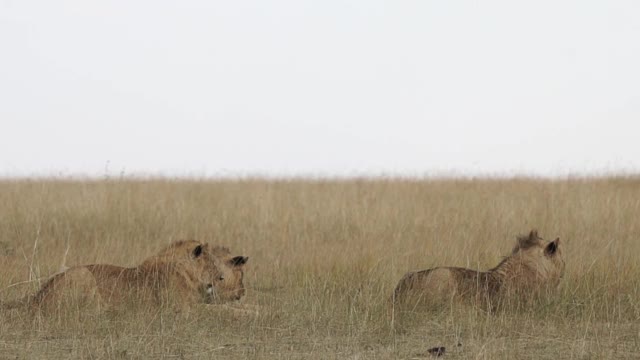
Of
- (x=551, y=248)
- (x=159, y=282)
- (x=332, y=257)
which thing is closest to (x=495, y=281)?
(x=551, y=248)

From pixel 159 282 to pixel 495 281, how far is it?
235 centimetres

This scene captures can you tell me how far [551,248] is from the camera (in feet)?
24.6

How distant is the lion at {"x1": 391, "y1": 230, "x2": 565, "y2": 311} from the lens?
7.06 m

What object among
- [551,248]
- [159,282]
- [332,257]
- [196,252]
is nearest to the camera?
[159,282]

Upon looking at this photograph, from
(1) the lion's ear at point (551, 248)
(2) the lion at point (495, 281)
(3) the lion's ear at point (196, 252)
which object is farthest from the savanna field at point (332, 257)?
(3) the lion's ear at point (196, 252)

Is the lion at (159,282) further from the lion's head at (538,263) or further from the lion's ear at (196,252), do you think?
the lion's head at (538,263)

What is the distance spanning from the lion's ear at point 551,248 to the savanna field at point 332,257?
317 millimetres

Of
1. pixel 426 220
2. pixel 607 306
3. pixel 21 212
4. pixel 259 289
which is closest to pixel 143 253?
pixel 259 289

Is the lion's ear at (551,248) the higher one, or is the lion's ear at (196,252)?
the lion's ear at (551,248)

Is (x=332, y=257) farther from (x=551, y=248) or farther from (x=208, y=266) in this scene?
(x=551, y=248)

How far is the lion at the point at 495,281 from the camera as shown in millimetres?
7059

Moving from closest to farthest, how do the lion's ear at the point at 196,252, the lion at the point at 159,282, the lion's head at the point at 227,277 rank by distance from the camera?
the lion at the point at 159,282
the lion's ear at the point at 196,252
the lion's head at the point at 227,277

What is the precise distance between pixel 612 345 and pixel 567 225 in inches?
264

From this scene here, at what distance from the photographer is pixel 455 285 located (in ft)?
23.4
